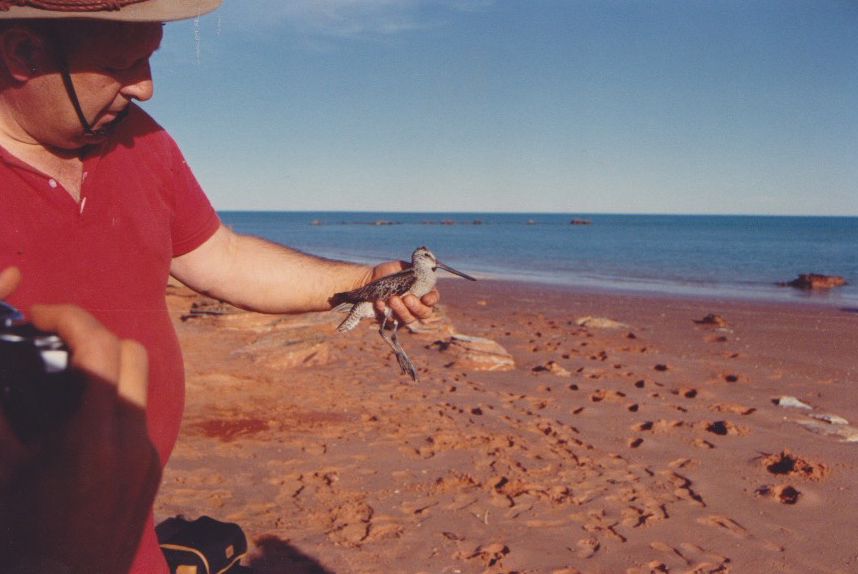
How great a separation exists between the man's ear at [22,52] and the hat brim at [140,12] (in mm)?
53

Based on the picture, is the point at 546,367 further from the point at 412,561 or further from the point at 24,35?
the point at 24,35

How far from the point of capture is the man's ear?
128 centimetres

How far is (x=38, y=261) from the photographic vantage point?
1336mm

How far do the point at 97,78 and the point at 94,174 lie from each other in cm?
27

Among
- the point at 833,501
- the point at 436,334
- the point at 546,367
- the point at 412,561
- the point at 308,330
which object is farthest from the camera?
the point at 436,334

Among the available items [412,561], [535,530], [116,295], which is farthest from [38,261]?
[535,530]

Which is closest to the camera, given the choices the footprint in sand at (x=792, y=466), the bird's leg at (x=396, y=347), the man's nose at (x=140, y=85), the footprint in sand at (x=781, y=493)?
the man's nose at (x=140, y=85)

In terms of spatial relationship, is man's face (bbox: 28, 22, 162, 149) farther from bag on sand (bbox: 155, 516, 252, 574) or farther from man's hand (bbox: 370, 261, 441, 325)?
bag on sand (bbox: 155, 516, 252, 574)

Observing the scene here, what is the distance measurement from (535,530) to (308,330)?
20.0 ft

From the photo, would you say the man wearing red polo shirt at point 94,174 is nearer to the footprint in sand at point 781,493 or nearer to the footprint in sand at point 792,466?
the footprint in sand at point 781,493

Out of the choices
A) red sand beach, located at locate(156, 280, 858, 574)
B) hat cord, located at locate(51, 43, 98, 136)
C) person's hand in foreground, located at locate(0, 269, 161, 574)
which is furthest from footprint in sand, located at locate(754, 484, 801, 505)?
hat cord, located at locate(51, 43, 98, 136)

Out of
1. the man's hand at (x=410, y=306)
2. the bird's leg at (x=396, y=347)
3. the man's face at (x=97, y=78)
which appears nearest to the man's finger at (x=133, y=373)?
the man's face at (x=97, y=78)

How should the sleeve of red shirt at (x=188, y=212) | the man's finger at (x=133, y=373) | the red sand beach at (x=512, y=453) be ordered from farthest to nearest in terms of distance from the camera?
the red sand beach at (x=512, y=453) < the sleeve of red shirt at (x=188, y=212) < the man's finger at (x=133, y=373)

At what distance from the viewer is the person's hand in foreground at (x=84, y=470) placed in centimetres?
99
